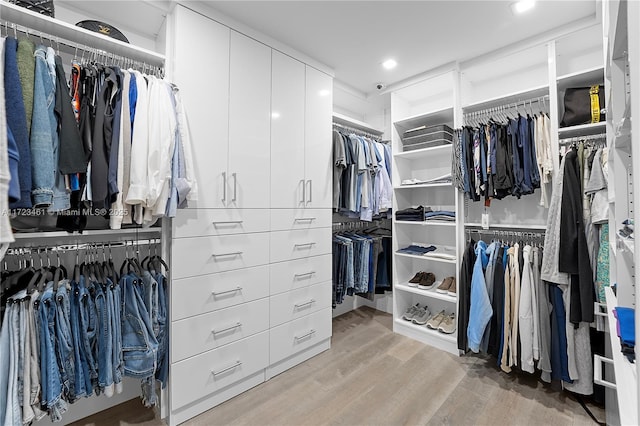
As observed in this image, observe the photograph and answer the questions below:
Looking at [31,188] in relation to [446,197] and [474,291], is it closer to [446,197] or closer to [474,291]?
[474,291]

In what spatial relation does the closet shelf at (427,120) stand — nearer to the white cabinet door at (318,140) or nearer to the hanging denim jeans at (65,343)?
the white cabinet door at (318,140)

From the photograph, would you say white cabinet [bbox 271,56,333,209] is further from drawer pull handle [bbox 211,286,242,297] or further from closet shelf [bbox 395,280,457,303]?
closet shelf [bbox 395,280,457,303]

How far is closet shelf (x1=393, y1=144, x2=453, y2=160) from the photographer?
267cm

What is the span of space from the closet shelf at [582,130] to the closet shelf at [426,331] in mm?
1814

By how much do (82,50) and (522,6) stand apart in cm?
265

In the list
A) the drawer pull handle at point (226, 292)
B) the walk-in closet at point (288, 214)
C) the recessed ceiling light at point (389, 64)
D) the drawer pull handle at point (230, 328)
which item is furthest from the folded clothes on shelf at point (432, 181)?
the drawer pull handle at point (230, 328)

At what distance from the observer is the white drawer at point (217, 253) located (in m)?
1.70

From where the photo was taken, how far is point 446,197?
292 centimetres

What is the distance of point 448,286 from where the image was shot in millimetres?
2680

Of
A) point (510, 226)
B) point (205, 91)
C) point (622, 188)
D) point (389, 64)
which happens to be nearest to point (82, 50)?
point (205, 91)

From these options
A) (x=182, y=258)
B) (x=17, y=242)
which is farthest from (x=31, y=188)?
(x=182, y=258)

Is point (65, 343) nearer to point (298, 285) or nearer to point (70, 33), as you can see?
point (298, 285)

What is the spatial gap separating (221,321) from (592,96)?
2.86 m

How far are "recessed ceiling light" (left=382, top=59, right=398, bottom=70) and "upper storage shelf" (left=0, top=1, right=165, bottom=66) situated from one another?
5.83 ft
